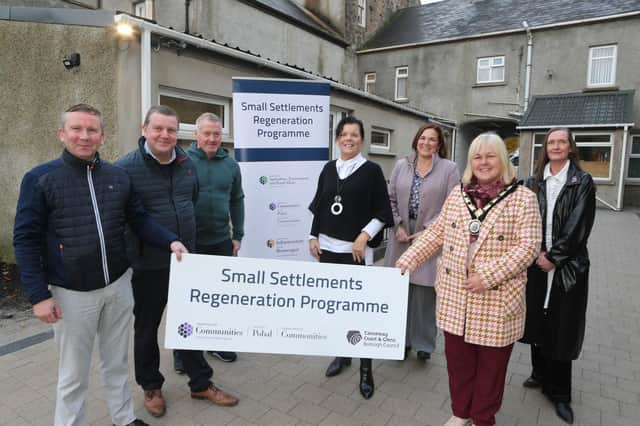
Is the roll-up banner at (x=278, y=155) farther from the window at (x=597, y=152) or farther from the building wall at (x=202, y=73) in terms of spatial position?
the window at (x=597, y=152)

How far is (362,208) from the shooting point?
311cm

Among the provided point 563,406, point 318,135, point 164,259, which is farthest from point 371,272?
point 318,135

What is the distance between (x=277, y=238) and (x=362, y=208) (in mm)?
1265

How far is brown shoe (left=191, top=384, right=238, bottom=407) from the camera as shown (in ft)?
9.30

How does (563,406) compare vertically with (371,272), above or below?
below

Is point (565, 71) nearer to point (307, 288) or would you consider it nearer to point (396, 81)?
point (396, 81)

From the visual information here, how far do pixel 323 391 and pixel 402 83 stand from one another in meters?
20.2

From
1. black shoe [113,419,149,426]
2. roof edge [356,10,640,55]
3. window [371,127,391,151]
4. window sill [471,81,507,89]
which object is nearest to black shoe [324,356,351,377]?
black shoe [113,419,149,426]

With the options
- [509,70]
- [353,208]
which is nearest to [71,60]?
[353,208]

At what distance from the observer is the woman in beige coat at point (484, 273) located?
222 centimetres

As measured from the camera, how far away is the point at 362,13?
21000mm

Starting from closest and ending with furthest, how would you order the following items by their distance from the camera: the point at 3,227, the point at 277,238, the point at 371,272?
the point at 371,272 → the point at 277,238 → the point at 3,227

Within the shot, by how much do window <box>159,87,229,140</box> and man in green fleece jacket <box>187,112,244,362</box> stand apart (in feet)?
8.62

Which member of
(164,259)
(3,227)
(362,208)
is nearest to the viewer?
(164,259)
